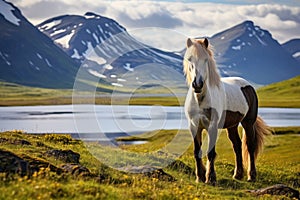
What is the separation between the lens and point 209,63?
13.5 metres

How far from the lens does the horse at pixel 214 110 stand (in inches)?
508

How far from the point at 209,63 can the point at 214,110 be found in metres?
1.34

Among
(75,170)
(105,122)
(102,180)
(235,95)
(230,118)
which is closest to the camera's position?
(102,180)

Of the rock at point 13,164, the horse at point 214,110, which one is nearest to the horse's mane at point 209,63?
the horse at point 214,110

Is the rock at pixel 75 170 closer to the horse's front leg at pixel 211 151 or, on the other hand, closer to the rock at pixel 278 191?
the horse's front leg at pixel 211 151

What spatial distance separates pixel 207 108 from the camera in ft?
44.4

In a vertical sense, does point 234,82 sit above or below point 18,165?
above

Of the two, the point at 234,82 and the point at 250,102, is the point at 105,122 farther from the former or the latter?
the point at 234,82

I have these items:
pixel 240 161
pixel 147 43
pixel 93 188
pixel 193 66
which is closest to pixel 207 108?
pixel 193 66

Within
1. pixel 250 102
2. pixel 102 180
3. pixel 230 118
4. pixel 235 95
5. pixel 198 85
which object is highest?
pixel 198 85

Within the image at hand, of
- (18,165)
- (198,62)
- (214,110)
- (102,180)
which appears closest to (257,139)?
(214,110)

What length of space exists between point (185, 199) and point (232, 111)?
5.94m

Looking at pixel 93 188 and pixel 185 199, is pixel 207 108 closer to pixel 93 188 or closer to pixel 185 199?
pixel 185 199

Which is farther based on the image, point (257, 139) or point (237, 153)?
point (257, 139)
